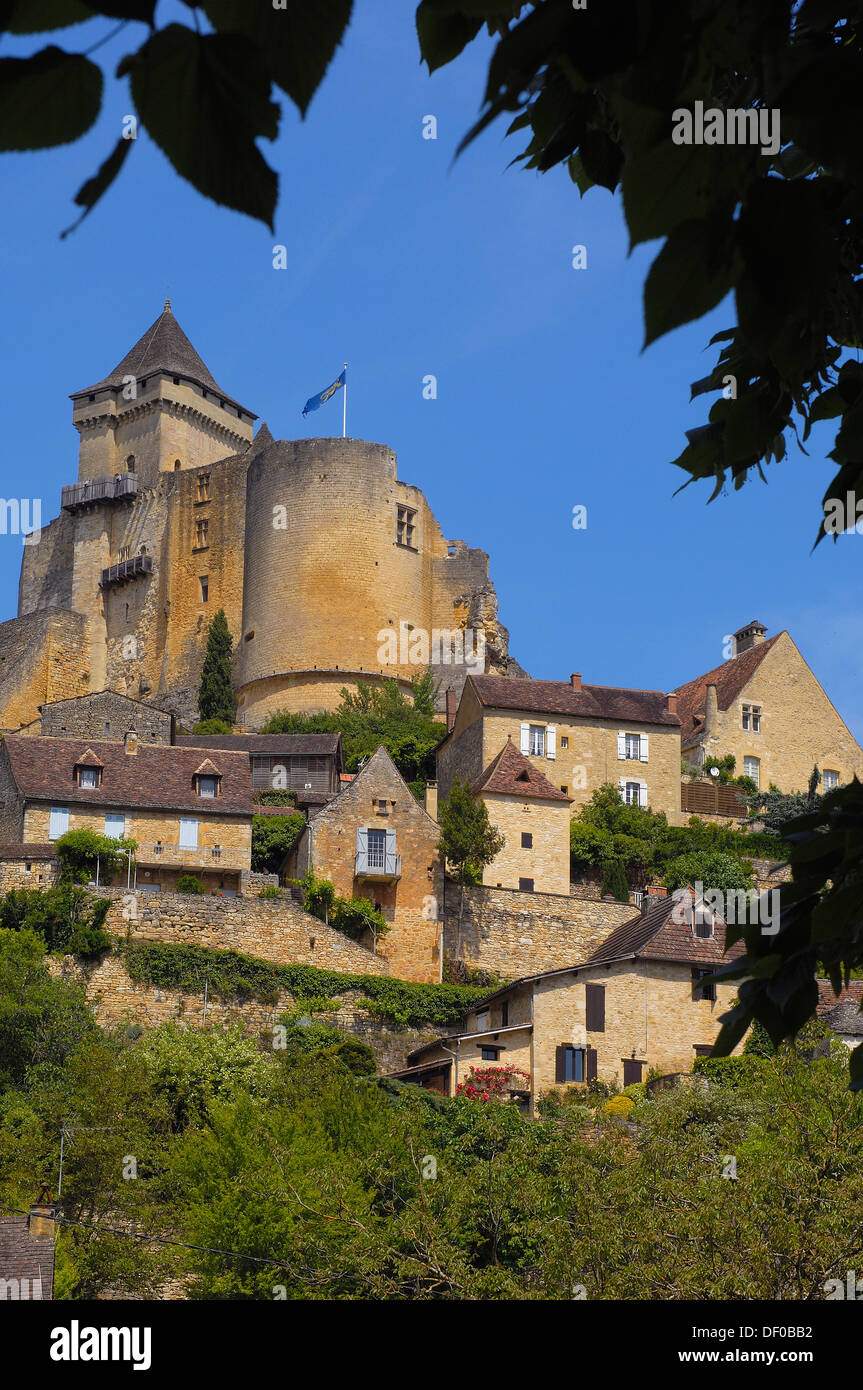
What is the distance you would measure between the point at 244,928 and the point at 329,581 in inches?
979

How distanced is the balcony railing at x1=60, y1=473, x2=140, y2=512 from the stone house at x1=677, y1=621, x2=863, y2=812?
1047 inches

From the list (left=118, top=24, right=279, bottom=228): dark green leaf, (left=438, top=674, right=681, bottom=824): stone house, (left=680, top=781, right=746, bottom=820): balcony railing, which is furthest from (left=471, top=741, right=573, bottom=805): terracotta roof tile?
(left=118, top=24, right=279, bottom=228): dark green leaf

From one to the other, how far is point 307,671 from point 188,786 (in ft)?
59.6

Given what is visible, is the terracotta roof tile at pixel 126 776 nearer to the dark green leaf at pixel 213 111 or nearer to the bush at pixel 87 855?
the bush at pixel 87 855

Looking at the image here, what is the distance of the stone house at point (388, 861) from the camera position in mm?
40875

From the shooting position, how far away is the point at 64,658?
67.0 meters

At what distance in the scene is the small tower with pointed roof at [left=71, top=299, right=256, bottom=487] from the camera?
236 ft

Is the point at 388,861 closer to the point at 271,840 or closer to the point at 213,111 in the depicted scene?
the point at 271,840

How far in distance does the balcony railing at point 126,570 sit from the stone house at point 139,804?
81.5 feet

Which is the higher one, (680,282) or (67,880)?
(67,880)

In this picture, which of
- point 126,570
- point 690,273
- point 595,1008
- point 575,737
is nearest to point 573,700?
point 575,737

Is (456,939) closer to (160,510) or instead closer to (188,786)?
(188,786)
